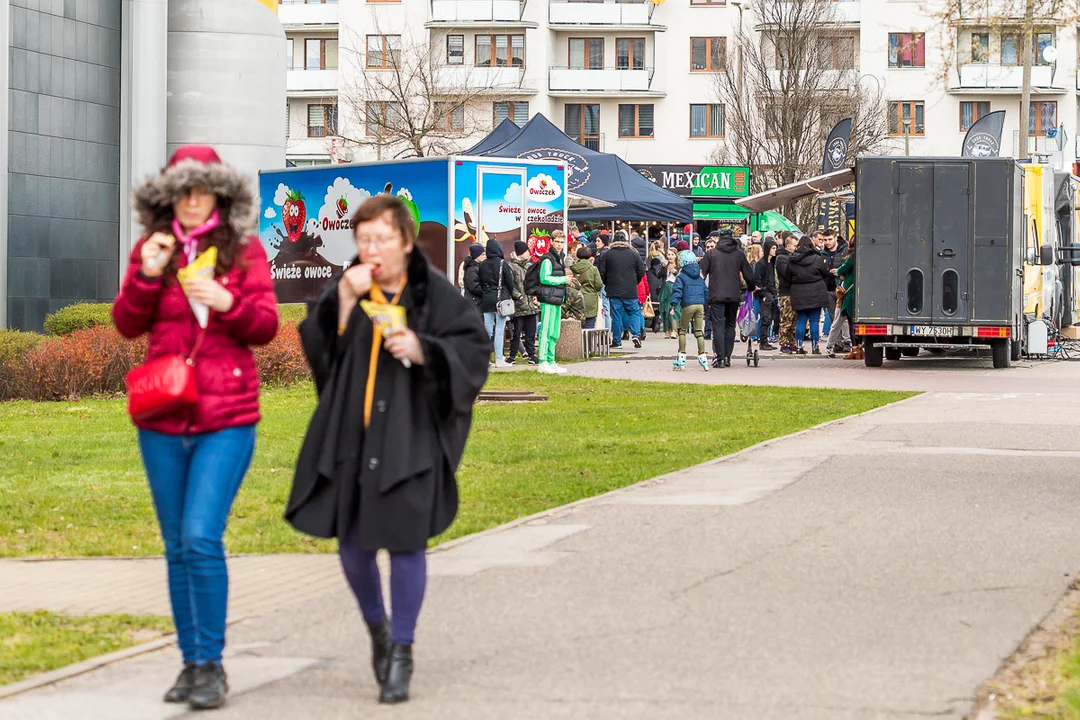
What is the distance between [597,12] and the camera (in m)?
69.8

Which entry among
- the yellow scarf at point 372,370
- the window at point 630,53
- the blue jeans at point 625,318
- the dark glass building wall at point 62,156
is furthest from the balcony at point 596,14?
the yellow scarf at point 372,370

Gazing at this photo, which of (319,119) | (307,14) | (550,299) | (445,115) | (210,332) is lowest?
(210,332)

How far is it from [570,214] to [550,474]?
22.4m

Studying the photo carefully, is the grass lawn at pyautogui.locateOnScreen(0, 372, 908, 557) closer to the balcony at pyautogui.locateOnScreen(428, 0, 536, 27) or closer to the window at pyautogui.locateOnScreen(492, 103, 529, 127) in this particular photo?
the balcony at pyautogui.locateOnScreen(428, 0, 536, 27)

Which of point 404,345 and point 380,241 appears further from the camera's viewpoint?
point 380,241

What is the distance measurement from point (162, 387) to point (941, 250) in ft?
62.9

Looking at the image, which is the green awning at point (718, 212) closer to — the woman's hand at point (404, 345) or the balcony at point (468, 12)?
the balcony at point (468, 12)

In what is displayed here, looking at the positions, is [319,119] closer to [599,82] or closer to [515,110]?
[515,110]

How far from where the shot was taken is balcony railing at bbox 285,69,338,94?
71312mm

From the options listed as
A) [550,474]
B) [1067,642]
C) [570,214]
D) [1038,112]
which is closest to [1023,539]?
[1067,642]

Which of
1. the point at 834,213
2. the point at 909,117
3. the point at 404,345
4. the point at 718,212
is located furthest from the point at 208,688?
the point at 909,117

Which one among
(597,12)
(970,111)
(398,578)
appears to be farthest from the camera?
(970,111)

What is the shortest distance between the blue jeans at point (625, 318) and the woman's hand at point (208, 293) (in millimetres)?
23366

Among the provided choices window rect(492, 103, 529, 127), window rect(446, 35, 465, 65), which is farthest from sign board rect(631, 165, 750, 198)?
window rect(446, 35, 465, 65)
